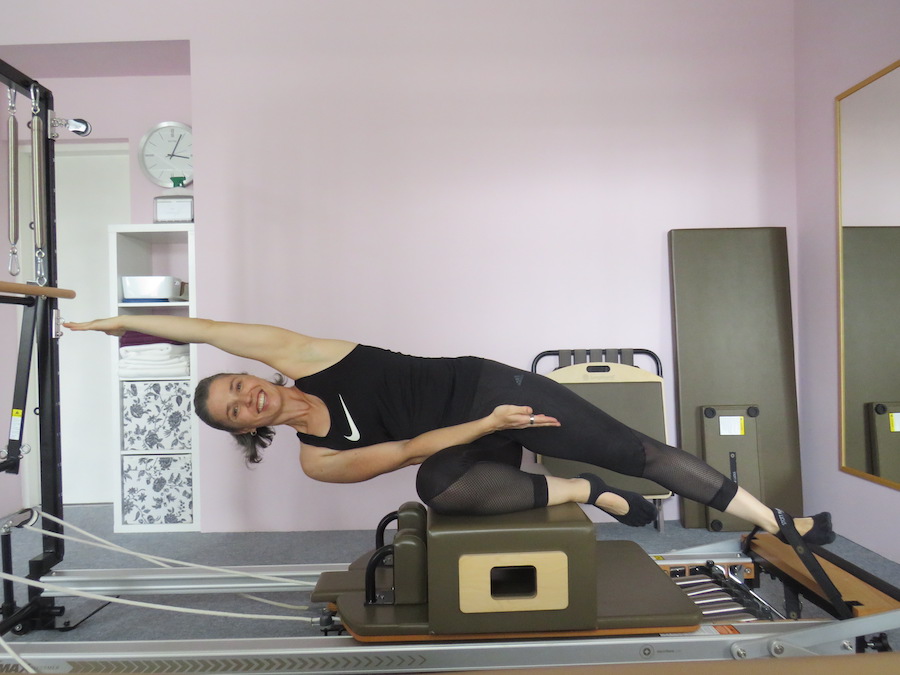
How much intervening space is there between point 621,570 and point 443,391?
2.57ft

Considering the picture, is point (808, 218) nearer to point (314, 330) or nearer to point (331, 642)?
point (314, 330)

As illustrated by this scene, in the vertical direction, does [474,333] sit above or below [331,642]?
above

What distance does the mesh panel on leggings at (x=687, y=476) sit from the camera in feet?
6.31

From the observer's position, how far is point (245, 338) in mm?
2031

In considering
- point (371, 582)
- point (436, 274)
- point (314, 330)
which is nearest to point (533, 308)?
point (436, 274)

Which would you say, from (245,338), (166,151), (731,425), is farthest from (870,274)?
(166,151)

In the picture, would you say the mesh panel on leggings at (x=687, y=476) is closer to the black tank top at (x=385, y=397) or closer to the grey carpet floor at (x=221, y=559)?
the black tank top at (x=385, y=397)

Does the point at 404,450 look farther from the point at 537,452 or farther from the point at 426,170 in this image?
the point at 426,170

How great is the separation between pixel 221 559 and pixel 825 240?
3.37 m

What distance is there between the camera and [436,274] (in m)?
3.45

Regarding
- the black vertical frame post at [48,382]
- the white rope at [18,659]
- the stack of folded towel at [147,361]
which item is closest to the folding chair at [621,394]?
the stack of folded towel at [147,361]

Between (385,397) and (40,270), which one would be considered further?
(40,270)

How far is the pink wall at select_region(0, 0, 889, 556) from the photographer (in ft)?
11.2

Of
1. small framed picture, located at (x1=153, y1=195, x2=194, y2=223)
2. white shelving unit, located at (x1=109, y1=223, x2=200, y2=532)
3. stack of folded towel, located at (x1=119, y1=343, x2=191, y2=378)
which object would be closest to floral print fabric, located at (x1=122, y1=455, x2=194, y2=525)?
white shelving unit, located at (x1=109, y1=223, x2=200, y2=532)
